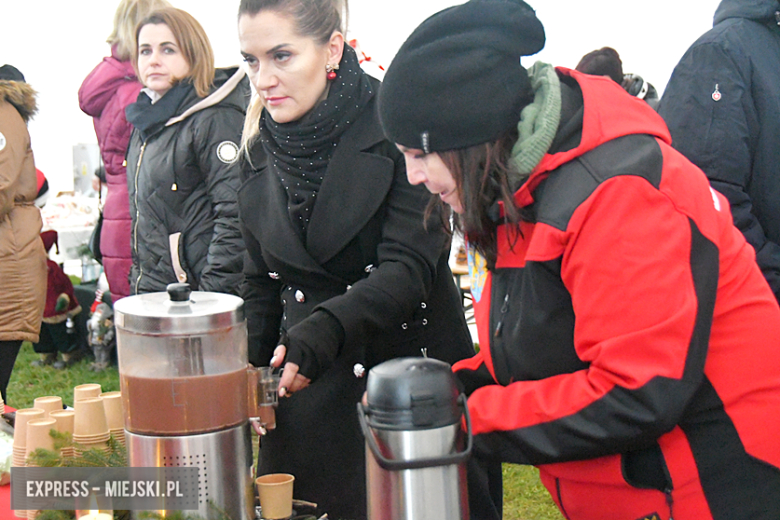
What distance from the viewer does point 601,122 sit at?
95 cm

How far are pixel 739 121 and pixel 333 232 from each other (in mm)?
1066

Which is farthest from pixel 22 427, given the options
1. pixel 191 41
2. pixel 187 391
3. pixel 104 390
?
pixel 104 390

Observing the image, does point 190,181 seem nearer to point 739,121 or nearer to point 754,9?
point 739,121

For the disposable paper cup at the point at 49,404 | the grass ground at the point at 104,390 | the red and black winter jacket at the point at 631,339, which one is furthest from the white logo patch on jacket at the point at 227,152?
the red and black winter jacket at the point at 631,339

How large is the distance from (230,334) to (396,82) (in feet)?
1.44

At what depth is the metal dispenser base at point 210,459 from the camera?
1.07 metres

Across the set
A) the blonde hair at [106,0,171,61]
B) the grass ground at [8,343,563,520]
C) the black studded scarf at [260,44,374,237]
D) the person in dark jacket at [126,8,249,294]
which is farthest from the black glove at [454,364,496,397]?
the blonde hair at [106,0,171,61]

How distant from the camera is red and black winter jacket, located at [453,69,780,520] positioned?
2.83ft

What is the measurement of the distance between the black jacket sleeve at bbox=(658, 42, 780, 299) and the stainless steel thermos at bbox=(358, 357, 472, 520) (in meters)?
1.27

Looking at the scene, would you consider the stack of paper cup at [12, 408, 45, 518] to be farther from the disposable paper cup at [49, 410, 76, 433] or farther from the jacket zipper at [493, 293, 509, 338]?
the jacket zipper at [493, 293, 509, 338]

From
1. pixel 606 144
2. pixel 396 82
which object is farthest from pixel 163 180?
pixel 606 144

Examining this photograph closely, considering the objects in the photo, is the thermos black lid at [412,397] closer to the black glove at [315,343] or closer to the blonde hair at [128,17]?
the black glove at [315,343]

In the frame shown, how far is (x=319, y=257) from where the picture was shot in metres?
1.56

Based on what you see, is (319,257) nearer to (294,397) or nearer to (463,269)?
(294,397)
